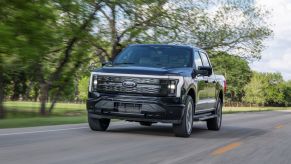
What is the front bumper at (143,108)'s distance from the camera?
11469 mm

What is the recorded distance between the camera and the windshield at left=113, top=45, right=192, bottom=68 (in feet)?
42.1

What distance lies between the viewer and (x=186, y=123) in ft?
39.1

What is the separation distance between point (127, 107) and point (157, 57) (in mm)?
1895

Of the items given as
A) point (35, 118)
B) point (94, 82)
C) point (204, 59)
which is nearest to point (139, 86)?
point (94, 82)

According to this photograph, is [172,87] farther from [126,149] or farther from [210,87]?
[210,87]

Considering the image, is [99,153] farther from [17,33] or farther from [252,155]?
[17,33]

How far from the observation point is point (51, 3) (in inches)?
766

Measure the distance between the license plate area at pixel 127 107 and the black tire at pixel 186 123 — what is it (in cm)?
93

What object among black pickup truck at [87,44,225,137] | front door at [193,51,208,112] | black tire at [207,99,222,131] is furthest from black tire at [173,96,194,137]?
black tire at [207,99,222,131]

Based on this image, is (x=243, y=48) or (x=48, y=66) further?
(x=243, y=48)

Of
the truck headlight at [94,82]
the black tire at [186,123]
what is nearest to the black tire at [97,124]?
the truck headlight at [94,82]

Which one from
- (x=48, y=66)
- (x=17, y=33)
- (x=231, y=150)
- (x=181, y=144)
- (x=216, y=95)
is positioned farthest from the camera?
(x=48, y=66)

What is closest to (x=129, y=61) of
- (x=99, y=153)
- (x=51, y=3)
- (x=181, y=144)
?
(x=181, y=144)

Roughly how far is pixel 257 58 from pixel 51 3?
781 inches
